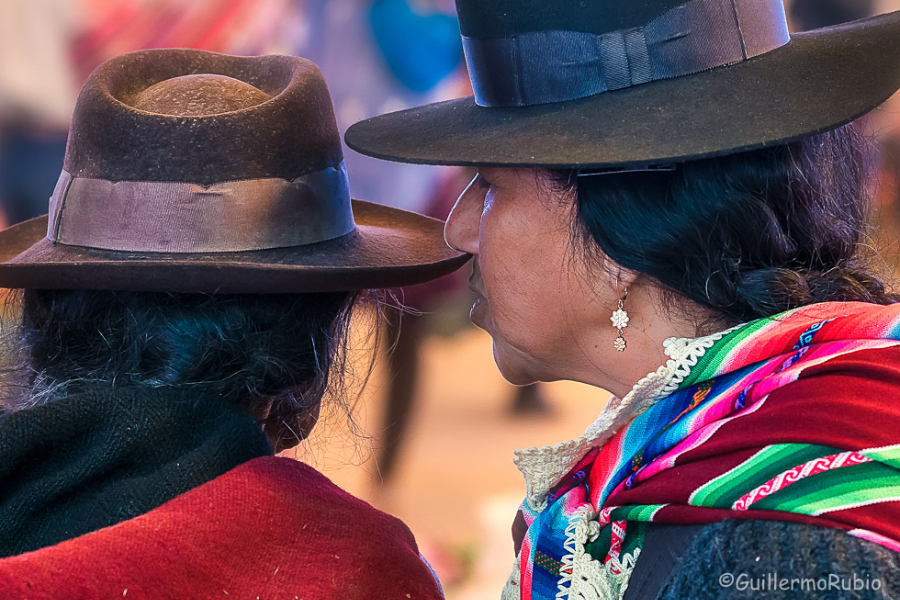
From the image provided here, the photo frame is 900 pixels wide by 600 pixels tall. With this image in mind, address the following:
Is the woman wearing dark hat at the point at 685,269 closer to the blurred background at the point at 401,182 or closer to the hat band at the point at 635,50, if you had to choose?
the hat band at the point at 635,50

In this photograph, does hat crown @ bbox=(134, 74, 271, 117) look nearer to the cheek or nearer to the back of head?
the back of head

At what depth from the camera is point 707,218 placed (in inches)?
41.1

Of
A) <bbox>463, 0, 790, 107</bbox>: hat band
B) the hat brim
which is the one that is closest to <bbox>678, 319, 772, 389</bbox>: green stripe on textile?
<bbox>463, 0, 790, 107</bbox>: hat band

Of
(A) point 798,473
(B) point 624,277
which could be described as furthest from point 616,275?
(A) point 798,473

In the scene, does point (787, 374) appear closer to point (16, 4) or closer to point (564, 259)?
point (564, 259)

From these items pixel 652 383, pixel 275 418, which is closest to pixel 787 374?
pixel 652 383

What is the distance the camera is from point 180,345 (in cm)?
103

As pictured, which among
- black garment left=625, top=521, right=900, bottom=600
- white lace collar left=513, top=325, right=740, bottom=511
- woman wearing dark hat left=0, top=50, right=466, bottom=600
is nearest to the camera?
black garment left=625, top=521, right=900, bottom=600

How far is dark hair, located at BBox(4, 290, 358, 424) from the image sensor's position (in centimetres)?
103

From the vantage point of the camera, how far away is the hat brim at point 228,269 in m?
1.02

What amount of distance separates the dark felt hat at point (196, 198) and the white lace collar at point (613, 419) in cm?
36

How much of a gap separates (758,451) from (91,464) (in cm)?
71

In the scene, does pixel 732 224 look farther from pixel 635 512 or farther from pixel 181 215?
pixel 181 215

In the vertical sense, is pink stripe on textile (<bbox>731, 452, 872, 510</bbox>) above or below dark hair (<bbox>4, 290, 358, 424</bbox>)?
below
